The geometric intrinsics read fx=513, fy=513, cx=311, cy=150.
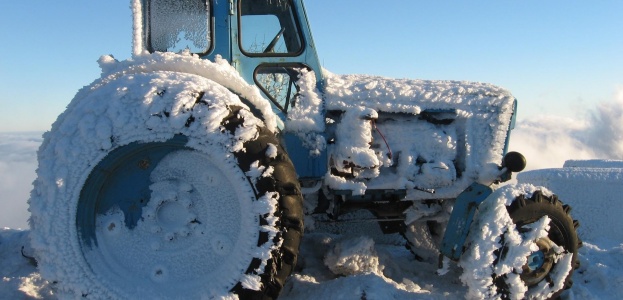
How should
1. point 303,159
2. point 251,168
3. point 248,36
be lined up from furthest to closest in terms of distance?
point 248,36 < point 303,159 < point 251,168

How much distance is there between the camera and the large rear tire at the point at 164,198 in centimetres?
249

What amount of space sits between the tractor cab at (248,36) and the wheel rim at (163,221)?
0.84m

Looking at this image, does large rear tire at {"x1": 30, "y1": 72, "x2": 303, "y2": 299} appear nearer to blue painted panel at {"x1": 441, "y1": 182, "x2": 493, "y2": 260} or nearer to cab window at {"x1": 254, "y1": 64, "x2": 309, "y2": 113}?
cab window at {"x1": 254, "y1": 64, "x2": 309, "y2": 113}

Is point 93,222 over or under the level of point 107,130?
under

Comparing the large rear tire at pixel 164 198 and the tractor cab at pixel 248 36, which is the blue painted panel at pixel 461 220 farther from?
the tractor cab at pixel 248 36

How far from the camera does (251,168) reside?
2496mm

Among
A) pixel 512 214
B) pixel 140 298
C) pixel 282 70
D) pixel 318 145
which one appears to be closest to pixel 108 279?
pixel 140 298

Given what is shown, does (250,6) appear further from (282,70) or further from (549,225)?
(549,225)

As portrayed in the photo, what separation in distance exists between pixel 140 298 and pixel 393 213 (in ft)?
6.10

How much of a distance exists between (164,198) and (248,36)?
124 centimetres

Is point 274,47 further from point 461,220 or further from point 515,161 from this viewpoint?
point 515,161

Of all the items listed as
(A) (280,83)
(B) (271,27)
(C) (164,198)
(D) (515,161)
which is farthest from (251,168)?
(D) (515,161)

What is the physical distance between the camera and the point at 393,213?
3.69 metres

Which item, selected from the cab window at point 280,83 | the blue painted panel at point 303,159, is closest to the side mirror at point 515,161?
the blue painted panel at point 303,159
